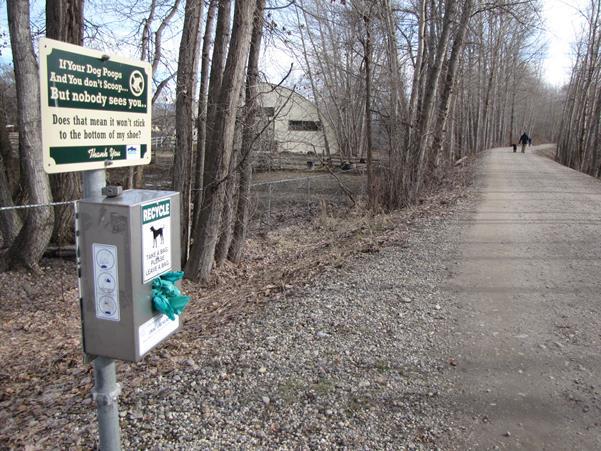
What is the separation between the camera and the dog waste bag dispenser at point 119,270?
1.98 m

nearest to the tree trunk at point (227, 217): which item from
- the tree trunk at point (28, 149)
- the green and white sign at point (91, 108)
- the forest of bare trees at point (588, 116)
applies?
the tree trunk at point (28, 149)

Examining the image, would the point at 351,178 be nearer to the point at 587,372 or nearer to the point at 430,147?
the point at 430,147

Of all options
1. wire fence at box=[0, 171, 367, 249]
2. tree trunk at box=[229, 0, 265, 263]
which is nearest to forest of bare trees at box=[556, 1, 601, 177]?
wire fence at box=[0, 171, 367, 249]

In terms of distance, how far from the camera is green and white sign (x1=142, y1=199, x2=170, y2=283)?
81.0 inches

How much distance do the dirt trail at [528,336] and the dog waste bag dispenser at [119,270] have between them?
2063 millimetres

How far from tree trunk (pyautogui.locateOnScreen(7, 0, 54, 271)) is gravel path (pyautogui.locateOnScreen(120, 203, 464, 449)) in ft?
16.4

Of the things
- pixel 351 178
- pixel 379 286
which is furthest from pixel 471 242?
pixel 351 178

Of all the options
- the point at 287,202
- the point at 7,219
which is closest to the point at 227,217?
the point at 7,219

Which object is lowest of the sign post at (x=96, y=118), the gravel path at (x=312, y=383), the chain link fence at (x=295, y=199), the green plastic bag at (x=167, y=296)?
the chain link fence at (x=295, y=199)

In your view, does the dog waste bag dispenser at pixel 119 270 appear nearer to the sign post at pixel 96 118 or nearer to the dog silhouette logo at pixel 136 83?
the sign post at pixel 96 118

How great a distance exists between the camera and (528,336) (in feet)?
14.9

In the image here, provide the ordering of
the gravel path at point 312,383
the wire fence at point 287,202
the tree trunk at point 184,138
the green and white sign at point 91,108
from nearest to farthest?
the green and white sign at point 91,108, the gravel path at point 312,383, the wire fence at point 287,202, the tree trunk at point 184,138

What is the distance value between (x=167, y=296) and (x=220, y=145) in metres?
6.32

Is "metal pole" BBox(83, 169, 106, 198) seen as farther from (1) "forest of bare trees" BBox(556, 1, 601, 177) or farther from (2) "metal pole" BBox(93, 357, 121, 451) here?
(1) "forest of bare trees" BBox(556, 1, 601, 177)
